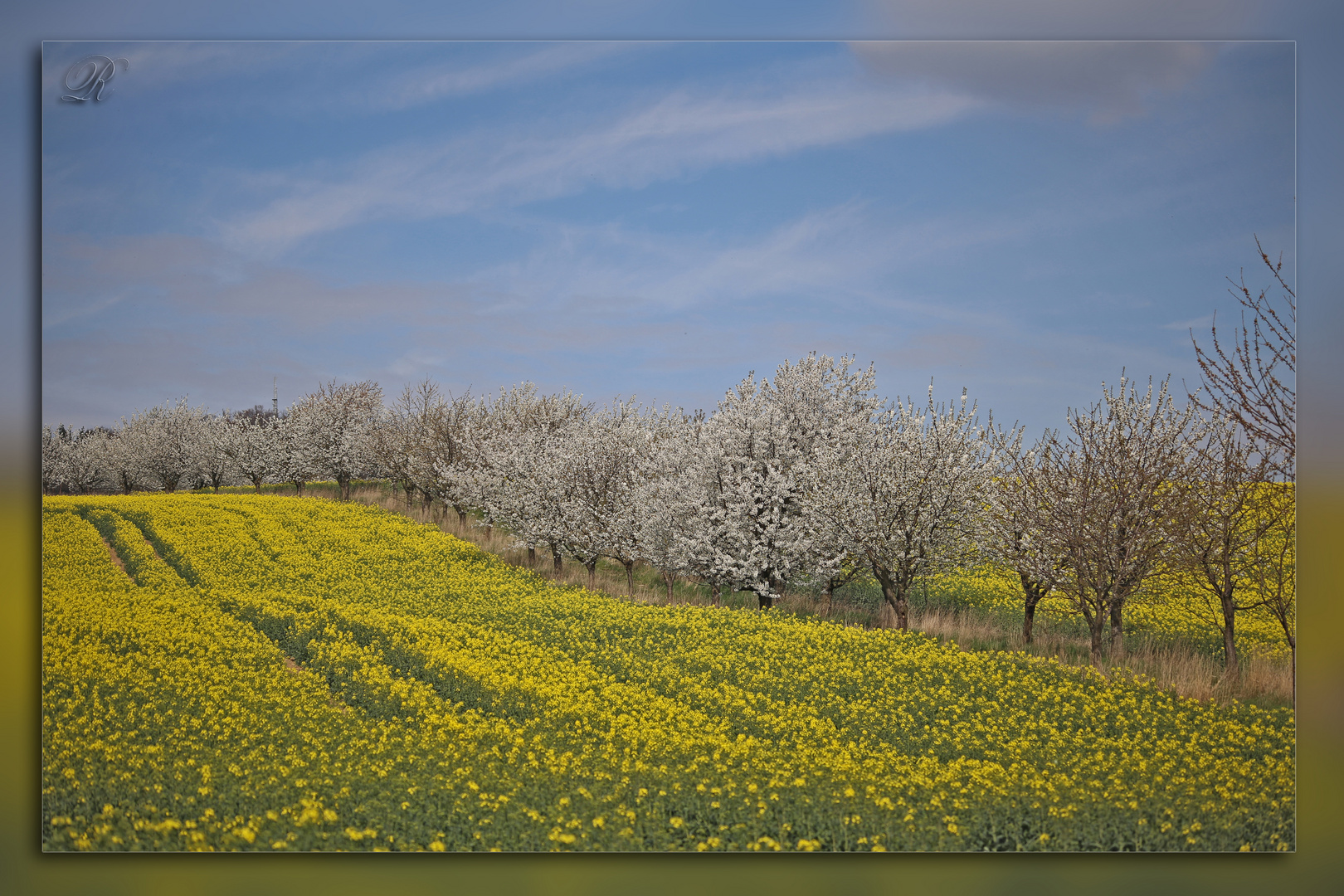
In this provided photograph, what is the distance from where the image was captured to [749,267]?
28.4 feet

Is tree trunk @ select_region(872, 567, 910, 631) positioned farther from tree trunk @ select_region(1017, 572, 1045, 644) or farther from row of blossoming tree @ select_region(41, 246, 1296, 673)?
tree trunk @ select_region(1017, 572, 1045, 644)

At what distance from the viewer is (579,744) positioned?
288 inches

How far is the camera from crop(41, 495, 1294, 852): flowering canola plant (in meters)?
6.47

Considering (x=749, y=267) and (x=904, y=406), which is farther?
(x=904, y=406)

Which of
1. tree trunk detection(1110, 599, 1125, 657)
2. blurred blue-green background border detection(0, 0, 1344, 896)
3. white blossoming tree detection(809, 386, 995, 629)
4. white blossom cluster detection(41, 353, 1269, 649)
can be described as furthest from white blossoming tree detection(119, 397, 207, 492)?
tree trunk detection(1110, 599, 1125, 657)

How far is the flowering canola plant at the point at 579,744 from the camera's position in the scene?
6.47 meters

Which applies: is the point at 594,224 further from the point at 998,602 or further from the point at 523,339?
the point at 998,602

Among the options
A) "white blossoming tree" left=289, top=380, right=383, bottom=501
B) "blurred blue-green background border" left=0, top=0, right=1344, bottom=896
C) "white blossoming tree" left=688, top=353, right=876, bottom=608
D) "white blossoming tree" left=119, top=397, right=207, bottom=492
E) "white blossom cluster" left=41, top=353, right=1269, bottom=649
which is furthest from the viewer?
"white blossoming tree" left=289, top=380, right=383, bottom=501

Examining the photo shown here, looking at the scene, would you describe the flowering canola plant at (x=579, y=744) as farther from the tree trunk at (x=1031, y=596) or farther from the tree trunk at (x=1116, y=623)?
the tree trunk at (x=1031, y=596)
